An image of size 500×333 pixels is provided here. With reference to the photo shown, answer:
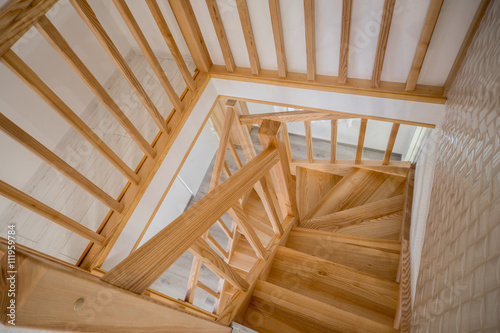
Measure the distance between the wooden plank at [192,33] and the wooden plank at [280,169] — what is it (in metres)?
Answer: 1.03

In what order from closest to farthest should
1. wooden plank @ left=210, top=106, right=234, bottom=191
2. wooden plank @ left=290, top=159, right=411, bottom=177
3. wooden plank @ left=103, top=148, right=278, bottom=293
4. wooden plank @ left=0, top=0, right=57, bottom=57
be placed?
1. wooden plank @ left=103, top=148, right=278, bottom=293
2. wooden plank @ left=0, top=0, right=57, bottom=57
3. wooden plank @ left=210, top=106, right=234, bottom=191
4. wooden plank @ left=290, top=159, right=411, bottom=177

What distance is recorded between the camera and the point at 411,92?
1.98m

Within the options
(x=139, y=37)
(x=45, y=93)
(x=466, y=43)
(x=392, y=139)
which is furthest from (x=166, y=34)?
(x=392, y=139)

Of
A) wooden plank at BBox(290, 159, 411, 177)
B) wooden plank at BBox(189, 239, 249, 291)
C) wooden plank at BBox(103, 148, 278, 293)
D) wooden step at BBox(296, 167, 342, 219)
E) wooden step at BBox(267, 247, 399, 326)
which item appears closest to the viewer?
wooden plank at BBox(103, 148, 278, 293)

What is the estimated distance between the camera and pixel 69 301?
479mm

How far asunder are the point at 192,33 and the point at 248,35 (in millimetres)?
458

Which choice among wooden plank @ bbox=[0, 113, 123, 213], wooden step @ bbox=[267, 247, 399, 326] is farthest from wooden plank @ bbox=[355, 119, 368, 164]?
wooden plank @ bbox=[0, 113, 123, 213]

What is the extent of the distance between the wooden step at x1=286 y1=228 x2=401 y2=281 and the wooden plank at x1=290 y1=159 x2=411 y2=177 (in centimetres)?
119

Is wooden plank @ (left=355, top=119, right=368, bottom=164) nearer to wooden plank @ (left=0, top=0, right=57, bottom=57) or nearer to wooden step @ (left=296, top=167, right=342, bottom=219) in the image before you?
wooden step @ (left=296, top=167, right=342, bottom=219)

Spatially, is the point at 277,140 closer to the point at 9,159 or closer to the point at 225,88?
the point at 225,88

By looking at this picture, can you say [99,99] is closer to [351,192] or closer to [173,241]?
[173,241]

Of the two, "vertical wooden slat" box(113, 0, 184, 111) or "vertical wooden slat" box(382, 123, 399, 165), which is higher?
"vertical wooden slat" box(382, 123, 399, 165)

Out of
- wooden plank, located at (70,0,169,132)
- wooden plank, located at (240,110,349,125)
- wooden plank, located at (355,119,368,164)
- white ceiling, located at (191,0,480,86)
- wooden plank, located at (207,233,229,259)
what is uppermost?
wooden plank, located at (355,119,368,164)

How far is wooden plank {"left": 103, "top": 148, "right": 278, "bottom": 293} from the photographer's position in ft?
2.27
